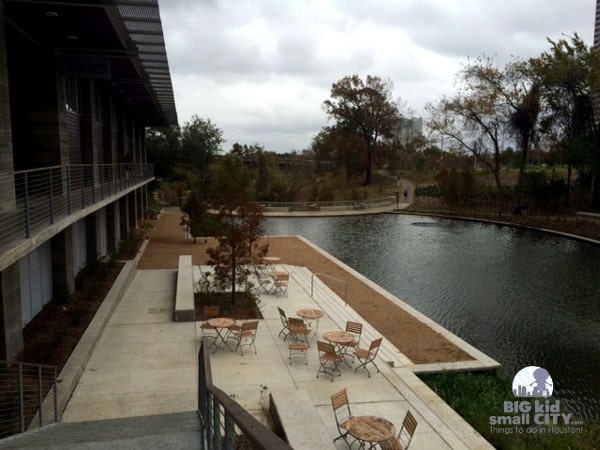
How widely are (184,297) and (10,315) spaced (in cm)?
535

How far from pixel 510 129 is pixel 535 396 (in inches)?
1340

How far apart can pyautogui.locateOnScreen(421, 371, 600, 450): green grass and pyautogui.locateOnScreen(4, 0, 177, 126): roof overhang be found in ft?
32.0

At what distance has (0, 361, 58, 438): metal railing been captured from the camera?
6.34 metres

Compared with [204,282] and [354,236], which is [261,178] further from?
[204,282]

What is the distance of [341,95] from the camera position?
58.9 meters

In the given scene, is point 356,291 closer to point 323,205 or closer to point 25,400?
point 25,400

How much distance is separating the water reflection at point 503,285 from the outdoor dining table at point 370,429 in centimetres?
444

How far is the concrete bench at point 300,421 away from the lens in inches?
271

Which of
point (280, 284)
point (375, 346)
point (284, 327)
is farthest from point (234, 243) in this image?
point (375, 346)

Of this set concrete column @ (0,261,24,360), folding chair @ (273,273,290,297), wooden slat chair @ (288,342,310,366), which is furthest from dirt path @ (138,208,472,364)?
concrete column @ (0,261,24,360)

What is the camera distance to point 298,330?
11.4 metres

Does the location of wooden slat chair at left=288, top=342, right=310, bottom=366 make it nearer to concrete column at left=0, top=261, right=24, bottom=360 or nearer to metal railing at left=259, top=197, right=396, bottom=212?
concrete column at left=0, top=261, right=24, bottom=360

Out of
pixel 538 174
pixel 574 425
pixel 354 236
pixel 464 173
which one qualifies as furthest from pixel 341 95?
pixel 574 425

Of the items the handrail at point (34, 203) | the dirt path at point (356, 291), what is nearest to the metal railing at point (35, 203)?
the handrail at point (34, 203)
